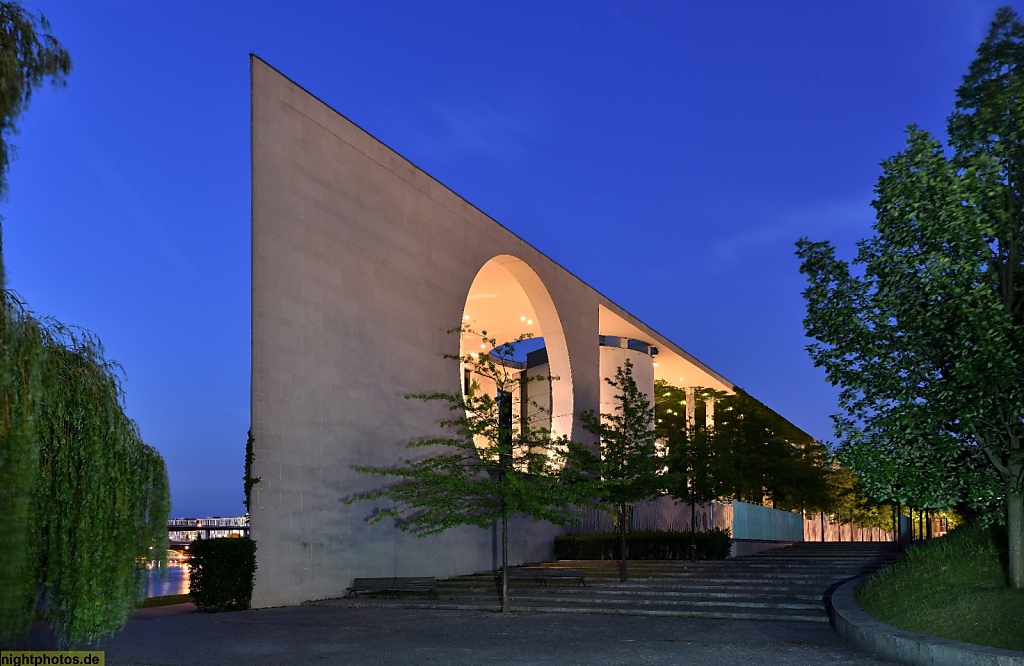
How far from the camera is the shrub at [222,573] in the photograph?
1700cm

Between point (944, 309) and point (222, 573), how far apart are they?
12.6 m

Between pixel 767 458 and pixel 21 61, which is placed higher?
pixel 21 61

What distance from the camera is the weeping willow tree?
6672mm

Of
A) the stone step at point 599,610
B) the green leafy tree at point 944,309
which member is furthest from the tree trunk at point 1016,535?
the stone step at point 599,610

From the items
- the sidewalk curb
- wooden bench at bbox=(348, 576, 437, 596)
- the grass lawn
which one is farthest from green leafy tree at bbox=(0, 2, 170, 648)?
wooden bench at bbox=(348, 576, 437, 596)

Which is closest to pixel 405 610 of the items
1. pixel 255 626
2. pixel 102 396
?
pixel 255 626

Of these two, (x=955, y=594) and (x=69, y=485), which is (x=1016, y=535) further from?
(x=69, y=485)

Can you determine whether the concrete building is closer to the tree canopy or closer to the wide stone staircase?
the wide stone staircase

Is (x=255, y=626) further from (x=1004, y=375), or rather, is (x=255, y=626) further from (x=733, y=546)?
(x=733, y=546)

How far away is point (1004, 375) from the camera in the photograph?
10625mm

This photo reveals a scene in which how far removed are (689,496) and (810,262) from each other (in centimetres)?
1581

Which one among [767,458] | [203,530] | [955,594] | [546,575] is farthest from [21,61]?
[767,458]

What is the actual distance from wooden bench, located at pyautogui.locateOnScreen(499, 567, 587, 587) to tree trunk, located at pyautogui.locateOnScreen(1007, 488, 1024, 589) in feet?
32.3

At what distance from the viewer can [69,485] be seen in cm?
733
